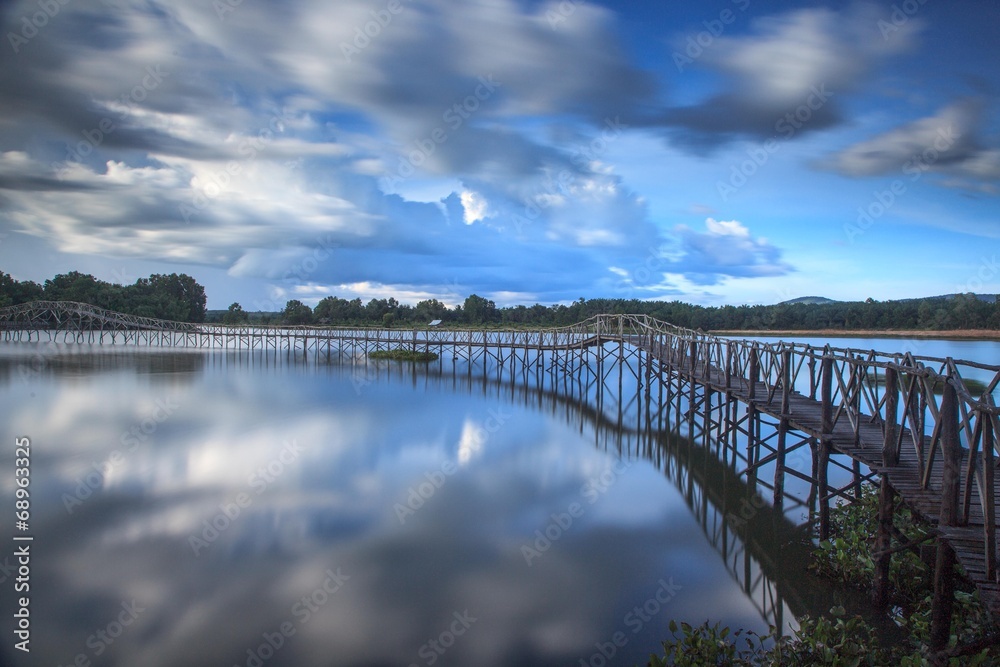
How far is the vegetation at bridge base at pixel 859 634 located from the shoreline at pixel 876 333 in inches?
1686

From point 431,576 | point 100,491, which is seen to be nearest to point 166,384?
point 100,491

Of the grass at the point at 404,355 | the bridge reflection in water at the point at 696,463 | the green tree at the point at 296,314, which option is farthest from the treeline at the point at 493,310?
the bridge reflection in water at the point at 696,463

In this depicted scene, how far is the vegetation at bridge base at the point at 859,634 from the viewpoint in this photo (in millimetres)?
4965

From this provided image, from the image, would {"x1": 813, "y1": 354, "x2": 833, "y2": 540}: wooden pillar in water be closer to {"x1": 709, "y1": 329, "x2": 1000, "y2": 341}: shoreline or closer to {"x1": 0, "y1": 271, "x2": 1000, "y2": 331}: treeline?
{"x1": 709, "y1": 329, "x2": 1000, "y2": 341}: shoreline

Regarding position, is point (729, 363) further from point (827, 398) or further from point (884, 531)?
Result: point (884, 531)

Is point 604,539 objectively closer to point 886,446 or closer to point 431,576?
point 431,576

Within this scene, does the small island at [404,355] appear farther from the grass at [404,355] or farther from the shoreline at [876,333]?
the shoreline at [876,333]

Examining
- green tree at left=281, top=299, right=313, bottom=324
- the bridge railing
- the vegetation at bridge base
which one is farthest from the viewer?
green tree at left=281, top=299, right=313, bottom=324

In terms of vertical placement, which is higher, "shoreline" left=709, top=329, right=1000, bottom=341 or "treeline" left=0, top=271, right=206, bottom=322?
"treeline" left=0, top=271, right=206, bottom=322

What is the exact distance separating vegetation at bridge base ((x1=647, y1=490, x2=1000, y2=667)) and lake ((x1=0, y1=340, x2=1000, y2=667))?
0.48 meters

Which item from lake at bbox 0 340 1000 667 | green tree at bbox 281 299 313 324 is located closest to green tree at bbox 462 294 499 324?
green tree at bbox 281 299 313 324

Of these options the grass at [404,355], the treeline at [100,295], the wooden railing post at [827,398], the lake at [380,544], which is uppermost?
the treeline at [100,295]

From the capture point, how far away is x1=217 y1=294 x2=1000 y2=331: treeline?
Result: 5191cm

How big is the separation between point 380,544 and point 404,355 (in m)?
35.6
